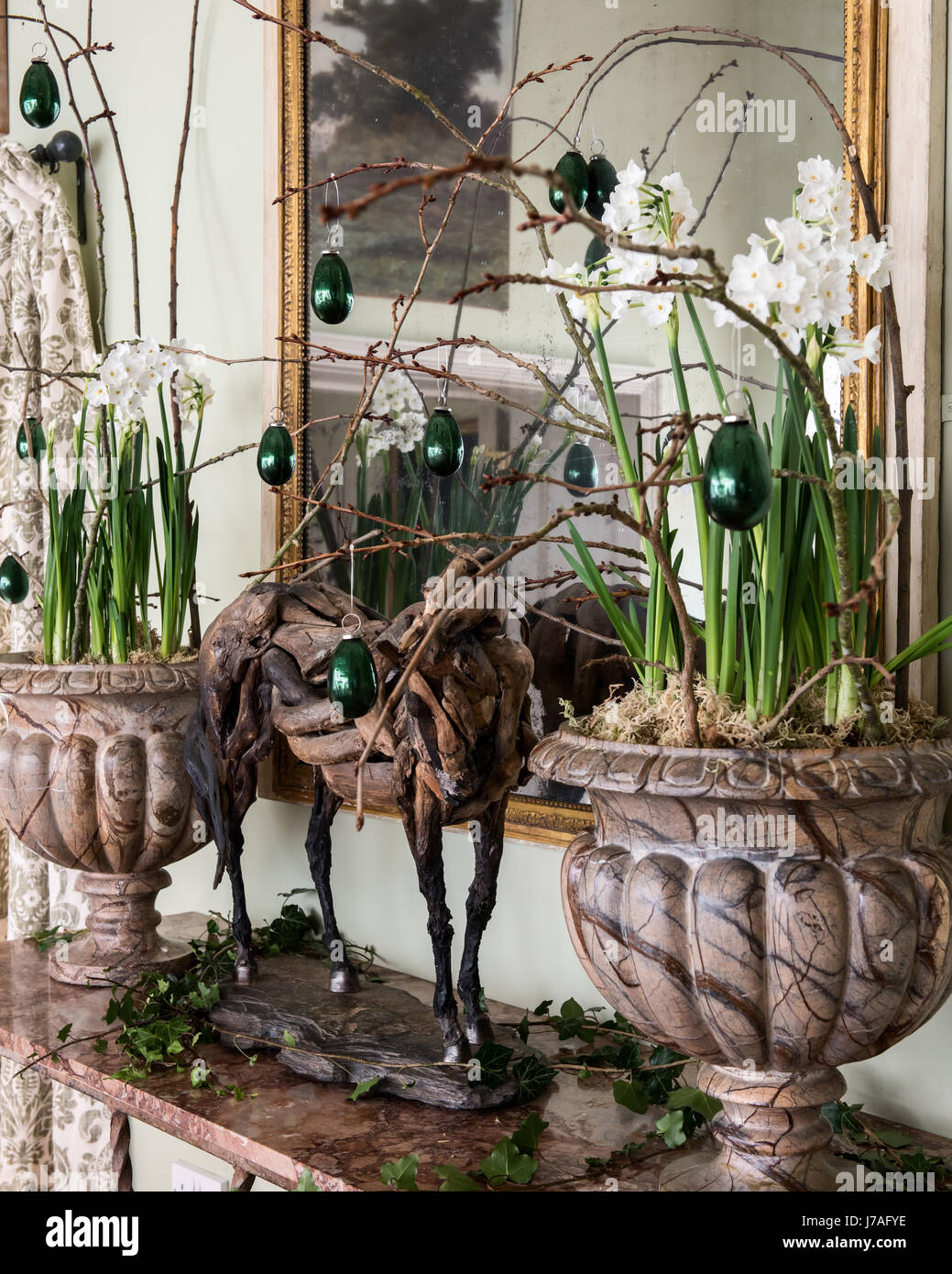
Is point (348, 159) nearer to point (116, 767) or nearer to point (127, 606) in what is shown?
point (127, 606)

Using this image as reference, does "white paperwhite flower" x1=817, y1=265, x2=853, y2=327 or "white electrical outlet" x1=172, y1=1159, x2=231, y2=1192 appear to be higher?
"white paperwhite flower" x1=817, y1=265, x2=853, y2=327

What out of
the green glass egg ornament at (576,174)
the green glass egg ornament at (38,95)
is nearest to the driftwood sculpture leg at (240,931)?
the green glass egg ornament at (576,174)

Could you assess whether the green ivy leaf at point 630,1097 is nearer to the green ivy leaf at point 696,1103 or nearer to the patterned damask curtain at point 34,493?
the green ivy leaf at point 696,1103

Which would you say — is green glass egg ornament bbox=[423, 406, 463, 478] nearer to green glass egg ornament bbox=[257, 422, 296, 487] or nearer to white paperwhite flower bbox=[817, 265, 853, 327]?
green glass egg ornament bbox=[257, 422, 296, 487]

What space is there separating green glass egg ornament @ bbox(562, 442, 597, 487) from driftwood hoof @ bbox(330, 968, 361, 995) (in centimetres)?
71

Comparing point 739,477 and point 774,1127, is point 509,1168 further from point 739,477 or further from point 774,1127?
point 739,477

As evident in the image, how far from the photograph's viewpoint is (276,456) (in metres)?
1.55

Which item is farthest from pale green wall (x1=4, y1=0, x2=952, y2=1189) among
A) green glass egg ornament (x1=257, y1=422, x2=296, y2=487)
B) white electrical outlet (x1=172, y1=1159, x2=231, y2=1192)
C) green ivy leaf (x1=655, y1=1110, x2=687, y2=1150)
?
green glass egg ornament (x1=257, y1=422, x2=296, y2=487)

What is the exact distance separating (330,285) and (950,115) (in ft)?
2.23

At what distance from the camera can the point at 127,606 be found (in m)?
1.79

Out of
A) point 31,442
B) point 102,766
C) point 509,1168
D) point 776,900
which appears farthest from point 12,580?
point 776,900

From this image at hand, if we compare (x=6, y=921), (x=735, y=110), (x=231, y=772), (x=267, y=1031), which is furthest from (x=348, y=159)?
(x=6, y=921)

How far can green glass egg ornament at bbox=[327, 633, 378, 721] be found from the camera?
1.10 metres

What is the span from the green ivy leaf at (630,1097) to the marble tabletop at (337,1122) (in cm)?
2
